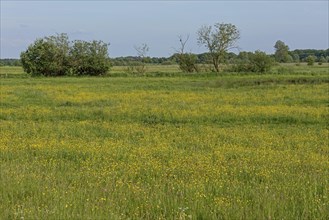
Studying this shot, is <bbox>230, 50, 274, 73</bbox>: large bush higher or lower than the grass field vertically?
higher

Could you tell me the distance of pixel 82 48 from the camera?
55281 mm

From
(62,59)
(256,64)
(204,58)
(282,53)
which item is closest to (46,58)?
(62,59)

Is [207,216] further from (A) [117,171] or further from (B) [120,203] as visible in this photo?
(A) [117,171]

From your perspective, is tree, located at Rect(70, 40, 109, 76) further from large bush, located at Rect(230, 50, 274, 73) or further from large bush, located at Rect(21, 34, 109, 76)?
large bush, located at Rect(230, 50, 274, 73)

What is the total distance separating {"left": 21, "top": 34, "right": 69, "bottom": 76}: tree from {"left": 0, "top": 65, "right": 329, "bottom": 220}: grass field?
123 feet

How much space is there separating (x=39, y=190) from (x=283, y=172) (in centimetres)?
434

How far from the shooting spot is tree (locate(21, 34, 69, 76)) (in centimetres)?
5397

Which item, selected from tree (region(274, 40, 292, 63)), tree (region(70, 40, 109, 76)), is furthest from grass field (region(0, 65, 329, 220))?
tree (region(274, 40, 292, 63))

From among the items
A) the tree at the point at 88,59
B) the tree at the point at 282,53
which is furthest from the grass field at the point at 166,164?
the tree at the point at 282,53

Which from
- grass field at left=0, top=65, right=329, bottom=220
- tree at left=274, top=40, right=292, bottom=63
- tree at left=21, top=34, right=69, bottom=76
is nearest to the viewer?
grass field at left=0, top=65, right=329, bottom=220

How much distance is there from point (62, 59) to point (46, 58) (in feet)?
6.92

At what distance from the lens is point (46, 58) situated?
2128 inches

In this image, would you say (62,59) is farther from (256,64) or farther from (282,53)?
(282,53)

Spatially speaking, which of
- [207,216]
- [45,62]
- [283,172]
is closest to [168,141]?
[283,172]
